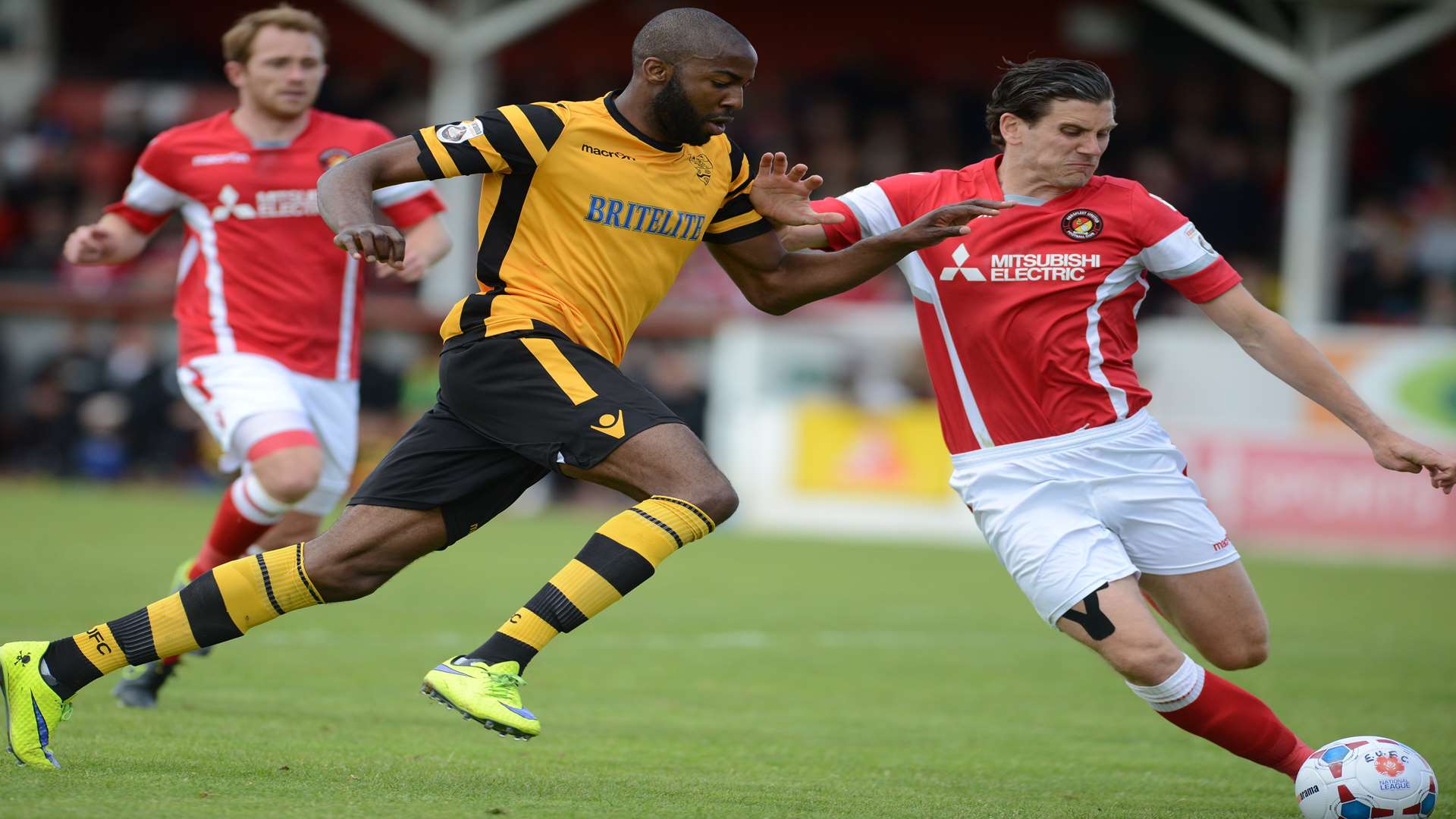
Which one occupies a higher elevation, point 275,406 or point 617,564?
point 275,406

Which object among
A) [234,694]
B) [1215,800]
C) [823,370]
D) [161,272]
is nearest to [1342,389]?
[1215,800]

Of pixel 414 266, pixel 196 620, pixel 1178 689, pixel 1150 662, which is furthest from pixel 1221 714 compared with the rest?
pixel 414 266

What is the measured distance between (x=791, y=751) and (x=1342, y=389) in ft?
7.73

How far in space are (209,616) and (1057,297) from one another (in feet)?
9.03

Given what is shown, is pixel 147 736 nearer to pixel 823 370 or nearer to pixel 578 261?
pixel 578 261

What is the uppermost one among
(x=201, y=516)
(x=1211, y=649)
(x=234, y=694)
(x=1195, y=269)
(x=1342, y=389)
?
(x=1195, y=269)

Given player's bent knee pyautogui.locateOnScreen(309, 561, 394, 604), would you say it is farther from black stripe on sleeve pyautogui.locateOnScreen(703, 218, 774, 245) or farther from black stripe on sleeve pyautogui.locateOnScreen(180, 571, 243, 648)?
black stripe on sleeve pyautogui.locateOnScreen(703, 218, 774, 245)

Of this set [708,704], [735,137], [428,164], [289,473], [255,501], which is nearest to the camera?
[428,164]

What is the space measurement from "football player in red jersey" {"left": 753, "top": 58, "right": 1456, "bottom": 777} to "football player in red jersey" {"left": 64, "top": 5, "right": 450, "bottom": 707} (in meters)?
2.47

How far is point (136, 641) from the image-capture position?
204 inches

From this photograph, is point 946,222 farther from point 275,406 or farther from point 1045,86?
point 275,406

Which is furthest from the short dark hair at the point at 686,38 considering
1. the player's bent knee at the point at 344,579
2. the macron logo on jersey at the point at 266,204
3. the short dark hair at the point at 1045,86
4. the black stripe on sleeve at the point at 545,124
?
the macron logo on jersey at the point at 266,204

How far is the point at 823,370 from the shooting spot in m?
18.2

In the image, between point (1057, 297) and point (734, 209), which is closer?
point (1057, 297)
